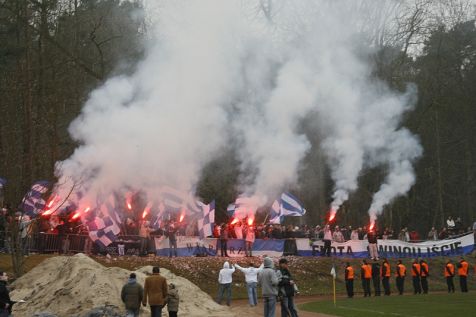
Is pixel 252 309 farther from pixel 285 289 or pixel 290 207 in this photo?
pixel 290 207

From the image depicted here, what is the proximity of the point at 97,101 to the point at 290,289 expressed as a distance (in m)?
16.0

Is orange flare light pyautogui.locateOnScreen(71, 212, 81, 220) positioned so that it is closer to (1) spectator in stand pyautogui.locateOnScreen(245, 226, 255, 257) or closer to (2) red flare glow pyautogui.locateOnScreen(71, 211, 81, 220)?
(2) red flare glow pyautogui.locateOnScreen(71, 211, 81, 220)

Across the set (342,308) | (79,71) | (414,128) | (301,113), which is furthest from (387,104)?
(342,308)

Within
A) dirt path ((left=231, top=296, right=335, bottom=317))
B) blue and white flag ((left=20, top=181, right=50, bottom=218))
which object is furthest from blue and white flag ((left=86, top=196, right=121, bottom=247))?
dirt path ((left=231, top=296, right=335, bottom=317))

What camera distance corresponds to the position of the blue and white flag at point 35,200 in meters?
27.9

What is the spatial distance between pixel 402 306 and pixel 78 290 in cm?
1192

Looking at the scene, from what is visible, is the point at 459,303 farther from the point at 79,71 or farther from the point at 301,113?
the point at 79,71

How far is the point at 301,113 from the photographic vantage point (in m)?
40.3

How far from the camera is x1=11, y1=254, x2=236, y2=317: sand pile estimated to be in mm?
21266

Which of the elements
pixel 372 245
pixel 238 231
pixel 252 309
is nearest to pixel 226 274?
pixel 252 309

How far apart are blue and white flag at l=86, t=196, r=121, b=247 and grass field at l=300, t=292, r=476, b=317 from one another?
30.6 ft

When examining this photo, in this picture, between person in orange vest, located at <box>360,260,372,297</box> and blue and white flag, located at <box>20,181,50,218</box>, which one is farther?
person in orange vest, located at <box>360,260,372,297</box>

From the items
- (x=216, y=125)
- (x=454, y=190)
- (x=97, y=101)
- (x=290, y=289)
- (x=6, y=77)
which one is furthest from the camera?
(x=454, y=190)

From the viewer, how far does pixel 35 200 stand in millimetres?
28000
